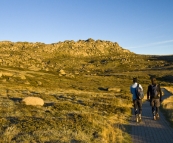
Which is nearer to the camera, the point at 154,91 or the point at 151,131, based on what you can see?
the point at 151,131

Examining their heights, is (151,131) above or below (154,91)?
below

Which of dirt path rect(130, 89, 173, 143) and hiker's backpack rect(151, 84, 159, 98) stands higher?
hiker's backpack rect(151, 84, 159, 98)

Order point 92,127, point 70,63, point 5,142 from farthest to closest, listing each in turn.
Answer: point 70,63
point 92,127
point 5,142

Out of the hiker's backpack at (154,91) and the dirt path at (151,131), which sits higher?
the hiker's backpack at (154,91)

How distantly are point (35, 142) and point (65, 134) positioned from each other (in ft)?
5.42

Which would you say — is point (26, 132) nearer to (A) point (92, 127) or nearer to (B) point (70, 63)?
(A) point (92, 127)

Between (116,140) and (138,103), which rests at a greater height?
(138,103)

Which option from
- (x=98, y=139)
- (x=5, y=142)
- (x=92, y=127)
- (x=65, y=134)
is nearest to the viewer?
(x=5, y=142)

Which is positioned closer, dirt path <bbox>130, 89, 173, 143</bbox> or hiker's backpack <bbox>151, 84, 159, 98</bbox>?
dirt path <bbox>130, 89, 173, 143</bbox>

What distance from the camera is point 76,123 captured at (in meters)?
13.6

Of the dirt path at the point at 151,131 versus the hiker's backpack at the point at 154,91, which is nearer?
the dirt path at the point at 151,131

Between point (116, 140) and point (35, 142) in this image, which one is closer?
point (35, 142)

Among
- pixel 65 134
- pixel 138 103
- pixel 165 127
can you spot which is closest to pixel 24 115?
pixel 65 134

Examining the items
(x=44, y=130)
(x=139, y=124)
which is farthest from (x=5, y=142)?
(x=139, y=124)
